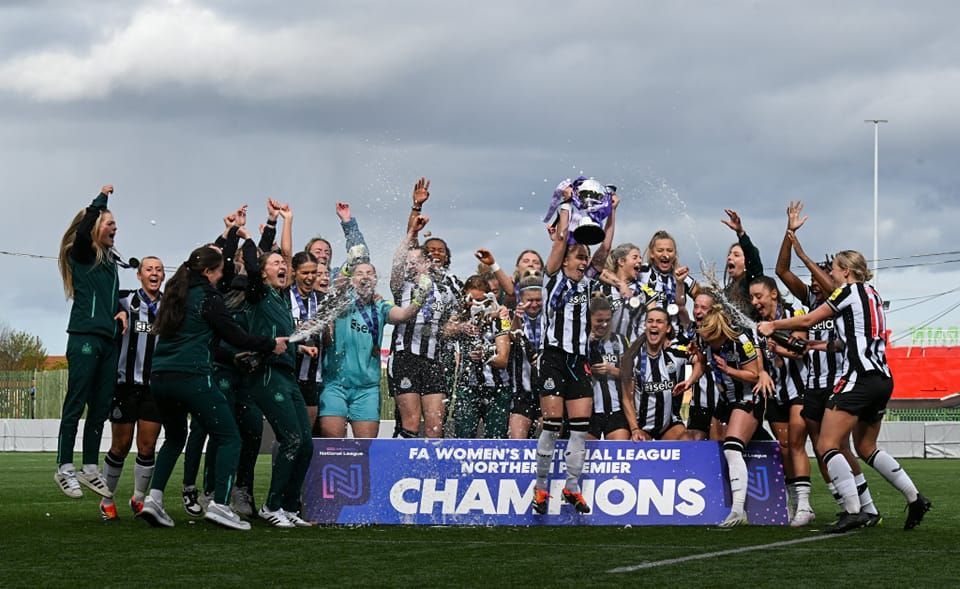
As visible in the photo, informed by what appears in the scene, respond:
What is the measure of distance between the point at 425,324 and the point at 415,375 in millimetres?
482

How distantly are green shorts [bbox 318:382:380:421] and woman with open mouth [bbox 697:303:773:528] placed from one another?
9.07ft

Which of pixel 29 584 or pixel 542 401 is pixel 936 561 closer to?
pixel 542 401

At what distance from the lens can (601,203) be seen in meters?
10.7

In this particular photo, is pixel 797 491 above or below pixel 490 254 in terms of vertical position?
below

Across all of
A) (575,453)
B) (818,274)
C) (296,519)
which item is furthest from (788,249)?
(296,519)

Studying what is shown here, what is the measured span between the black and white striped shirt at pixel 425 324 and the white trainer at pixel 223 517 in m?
2.69

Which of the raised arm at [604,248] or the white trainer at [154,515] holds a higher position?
the raised arm at [604,248]

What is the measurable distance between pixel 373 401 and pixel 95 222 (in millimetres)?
2661

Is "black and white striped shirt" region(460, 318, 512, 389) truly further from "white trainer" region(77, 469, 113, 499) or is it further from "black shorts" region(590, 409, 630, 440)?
"white trainer" region(77, 469, 113, 499)

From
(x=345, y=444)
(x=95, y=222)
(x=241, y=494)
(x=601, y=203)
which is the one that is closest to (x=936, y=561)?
(x=601, y=203)

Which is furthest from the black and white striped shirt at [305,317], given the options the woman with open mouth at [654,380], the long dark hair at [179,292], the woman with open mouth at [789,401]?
the woman with open mouth at [789,401]

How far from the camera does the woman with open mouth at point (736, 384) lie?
1052 centimetres

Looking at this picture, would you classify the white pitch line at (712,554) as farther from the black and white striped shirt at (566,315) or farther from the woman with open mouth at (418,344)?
the woman with open mouth at (418,344)

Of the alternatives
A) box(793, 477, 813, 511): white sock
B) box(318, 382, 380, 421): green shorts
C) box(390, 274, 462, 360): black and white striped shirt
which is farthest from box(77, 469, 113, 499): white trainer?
box(793, 477, 813, 511): white sock
